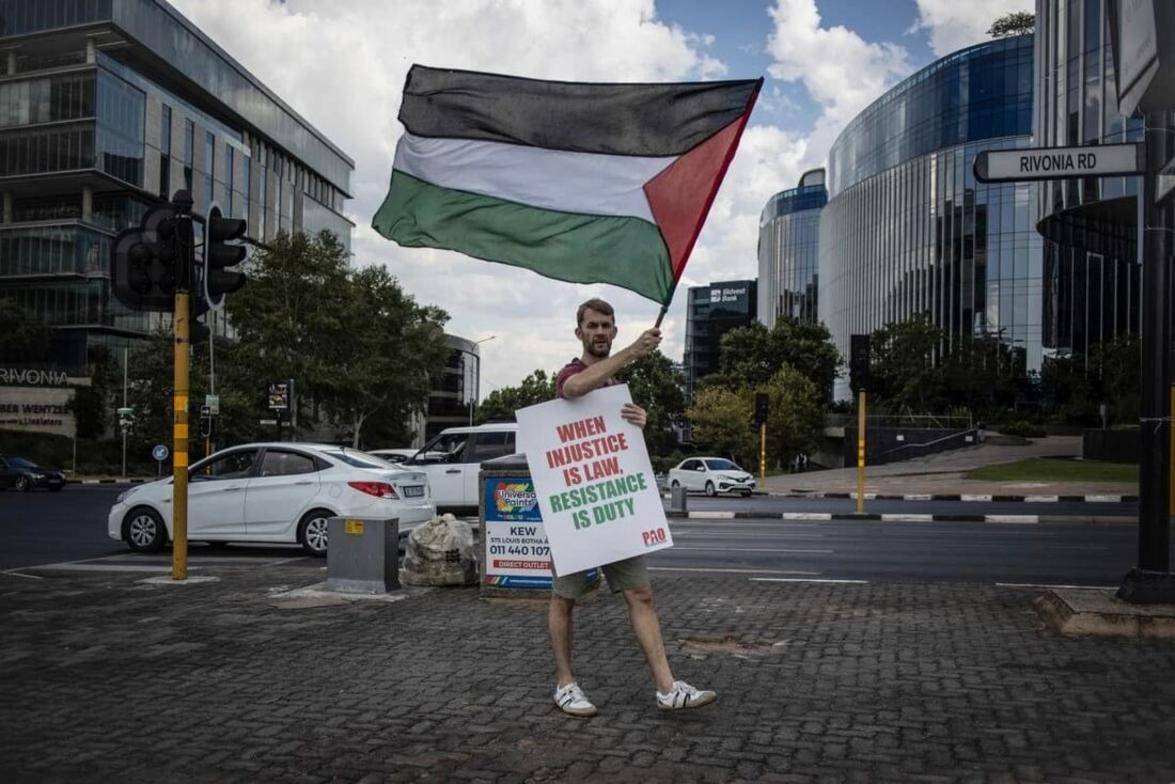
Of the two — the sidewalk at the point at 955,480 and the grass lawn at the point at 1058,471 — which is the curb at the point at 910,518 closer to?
the sidewalk at the point at 955,480

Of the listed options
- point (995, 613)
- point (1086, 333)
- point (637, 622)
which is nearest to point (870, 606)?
point (995, 613)

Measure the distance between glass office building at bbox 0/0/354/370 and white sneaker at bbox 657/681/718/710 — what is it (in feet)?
207

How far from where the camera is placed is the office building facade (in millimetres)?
155875

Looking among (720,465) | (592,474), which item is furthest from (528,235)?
(720,465)

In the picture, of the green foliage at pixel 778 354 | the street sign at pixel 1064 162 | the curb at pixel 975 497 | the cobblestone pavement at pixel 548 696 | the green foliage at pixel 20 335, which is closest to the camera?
the cobblestone pavement at pixel 548 696

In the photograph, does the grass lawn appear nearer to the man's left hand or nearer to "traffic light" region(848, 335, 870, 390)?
"traffic light" region(848, 335, 870, 390)

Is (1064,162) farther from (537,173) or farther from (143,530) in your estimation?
(143,530)

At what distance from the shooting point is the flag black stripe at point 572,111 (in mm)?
5988

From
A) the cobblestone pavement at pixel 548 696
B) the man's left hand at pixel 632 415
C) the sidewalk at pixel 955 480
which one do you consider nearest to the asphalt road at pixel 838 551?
the cobblestone pavement at pixel 548 696

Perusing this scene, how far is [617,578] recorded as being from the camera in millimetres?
5133

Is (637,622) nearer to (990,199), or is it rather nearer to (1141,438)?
(1141,438)

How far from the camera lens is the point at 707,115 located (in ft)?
19.6

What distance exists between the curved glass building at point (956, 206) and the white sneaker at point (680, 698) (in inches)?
2686

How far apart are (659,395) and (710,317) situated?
71683 millimetres
